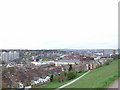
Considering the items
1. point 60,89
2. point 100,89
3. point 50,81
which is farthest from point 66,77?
point 100,89

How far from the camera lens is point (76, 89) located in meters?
6.54

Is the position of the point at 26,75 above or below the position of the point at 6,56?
above

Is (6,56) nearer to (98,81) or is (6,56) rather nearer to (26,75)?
(26,75)

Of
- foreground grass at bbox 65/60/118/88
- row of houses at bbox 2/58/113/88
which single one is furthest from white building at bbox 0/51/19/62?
foreground grass at bbox 65/60/118/88

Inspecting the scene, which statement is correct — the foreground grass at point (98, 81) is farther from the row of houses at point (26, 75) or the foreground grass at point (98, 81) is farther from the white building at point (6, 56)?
the white building at point (6, 56)

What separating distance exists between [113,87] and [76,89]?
1.68 metres

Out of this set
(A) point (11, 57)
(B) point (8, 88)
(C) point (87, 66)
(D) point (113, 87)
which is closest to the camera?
(D) point (113, 87)

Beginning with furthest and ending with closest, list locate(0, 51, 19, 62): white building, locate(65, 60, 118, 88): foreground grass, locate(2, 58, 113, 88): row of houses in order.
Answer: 1. locate(0, 51, 19, 62): white building
2. locate(2, 58, 113, 88): row of houses
3. locate(65, 60, 118, 88): foreground grass

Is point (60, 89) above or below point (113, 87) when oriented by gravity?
below

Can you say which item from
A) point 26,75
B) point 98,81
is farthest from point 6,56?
point 98,81

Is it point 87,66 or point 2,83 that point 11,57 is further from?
point 2,83

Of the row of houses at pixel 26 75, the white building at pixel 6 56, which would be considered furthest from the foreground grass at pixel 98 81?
the white building at pixel 6 56

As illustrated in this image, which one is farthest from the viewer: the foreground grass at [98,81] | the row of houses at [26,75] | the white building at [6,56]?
the white building at [6,56]

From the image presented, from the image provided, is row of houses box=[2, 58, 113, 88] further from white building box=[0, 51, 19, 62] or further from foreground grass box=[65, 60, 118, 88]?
white building box=[0, 51, 19, 62]
